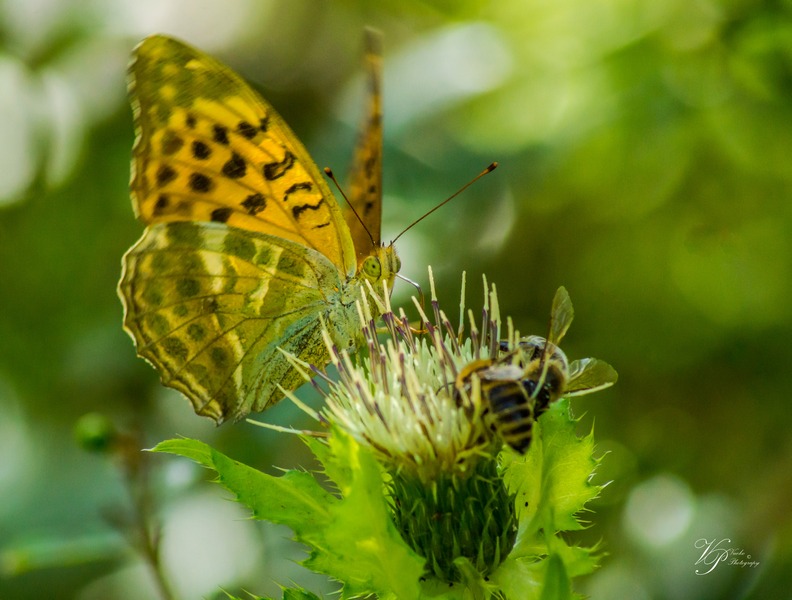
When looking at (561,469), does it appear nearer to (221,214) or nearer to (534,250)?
(221,214)

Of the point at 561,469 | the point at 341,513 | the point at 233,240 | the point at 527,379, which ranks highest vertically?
the point at 233,240

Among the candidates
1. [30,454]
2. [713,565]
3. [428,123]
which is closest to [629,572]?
[713,565]

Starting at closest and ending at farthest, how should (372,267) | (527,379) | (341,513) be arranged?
(341,513), (527,379), (372,267)

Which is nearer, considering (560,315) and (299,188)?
(560,315)

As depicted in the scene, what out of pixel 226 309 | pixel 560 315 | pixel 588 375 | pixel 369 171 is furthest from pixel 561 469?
pixel 226 309

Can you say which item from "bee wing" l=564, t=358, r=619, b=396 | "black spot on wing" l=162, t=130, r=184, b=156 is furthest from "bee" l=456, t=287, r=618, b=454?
"black spot on wing" l=162, t=130, r=184, b=156

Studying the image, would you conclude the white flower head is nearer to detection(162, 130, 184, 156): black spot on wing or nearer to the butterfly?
the butterfly
